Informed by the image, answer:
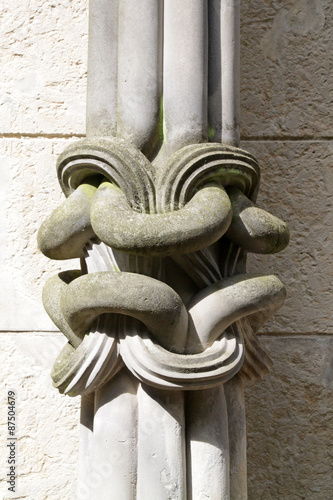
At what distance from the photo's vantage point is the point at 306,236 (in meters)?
1.63

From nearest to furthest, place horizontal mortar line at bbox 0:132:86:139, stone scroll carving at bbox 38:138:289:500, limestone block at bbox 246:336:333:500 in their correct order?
1. stone scroll carving at bbox 38:138:289:500
2. limestone block at bbox 246:336:333:500
3. horizontal mortar line at bbox 0:132:86:139

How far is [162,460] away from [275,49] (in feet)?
3.25

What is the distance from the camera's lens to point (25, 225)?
166cm

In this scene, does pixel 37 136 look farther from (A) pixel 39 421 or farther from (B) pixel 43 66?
(A) pixel 39 421

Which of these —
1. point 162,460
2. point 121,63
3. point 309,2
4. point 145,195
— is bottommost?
point 162,460

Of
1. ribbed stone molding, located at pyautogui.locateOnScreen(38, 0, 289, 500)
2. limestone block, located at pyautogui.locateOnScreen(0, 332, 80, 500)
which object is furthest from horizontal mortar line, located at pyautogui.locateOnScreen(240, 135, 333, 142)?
limestone block, located at pyautogui.locateOnScreen(0, 332, 80, 500)

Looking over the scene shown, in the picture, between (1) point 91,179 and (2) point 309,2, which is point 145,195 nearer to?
(1) point 91,179

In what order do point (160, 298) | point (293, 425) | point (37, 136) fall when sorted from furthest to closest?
point (37, 136)
point (293, 425)
point (160, 298)

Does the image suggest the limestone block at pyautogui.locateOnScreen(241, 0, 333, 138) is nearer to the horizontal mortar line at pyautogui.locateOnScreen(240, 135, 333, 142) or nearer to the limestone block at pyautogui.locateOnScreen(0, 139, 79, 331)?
the horizontal mortar line at pyautogui.locateOnScreen(240, 135, 333, 142)

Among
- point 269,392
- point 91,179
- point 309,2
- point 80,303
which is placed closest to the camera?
point 80,303

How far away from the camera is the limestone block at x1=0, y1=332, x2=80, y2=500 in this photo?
5.20ft

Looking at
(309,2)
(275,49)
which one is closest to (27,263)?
(275,49)

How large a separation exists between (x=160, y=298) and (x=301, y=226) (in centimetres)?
58

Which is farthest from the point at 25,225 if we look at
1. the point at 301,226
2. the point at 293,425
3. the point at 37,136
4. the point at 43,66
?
the point at 293,425
